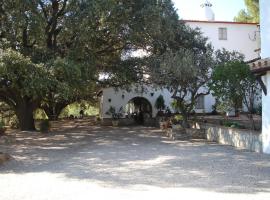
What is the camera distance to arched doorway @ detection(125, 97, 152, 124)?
35281mm

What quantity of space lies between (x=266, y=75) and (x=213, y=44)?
77.9ft

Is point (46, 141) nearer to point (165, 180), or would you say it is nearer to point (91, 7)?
point (91, 7)

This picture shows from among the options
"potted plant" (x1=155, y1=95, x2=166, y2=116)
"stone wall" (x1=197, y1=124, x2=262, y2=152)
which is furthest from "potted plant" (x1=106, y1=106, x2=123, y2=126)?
"stone wall" (x1=197, y1=124, x2=262, y2=152)

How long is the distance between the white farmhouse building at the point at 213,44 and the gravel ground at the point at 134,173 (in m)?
18.7

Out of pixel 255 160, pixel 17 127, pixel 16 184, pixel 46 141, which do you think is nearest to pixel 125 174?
pixel 16 184

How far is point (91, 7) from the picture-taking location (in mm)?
19688

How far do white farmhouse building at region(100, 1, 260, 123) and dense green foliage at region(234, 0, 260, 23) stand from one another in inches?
103

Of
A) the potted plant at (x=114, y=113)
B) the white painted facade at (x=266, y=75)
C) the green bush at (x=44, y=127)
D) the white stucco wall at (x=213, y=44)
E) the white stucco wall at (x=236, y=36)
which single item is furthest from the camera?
the white stucco wall at (x=236, y=36)

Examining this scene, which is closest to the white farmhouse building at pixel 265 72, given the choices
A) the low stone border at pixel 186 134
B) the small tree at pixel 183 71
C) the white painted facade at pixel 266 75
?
the white painted facade at pixel 266 75

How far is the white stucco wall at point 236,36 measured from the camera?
3784 cm

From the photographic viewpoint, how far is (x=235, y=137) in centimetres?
1739

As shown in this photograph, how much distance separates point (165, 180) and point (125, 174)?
136 centimetres

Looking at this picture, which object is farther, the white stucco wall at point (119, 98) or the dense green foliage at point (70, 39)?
the white stucco wall at point (119, 98)

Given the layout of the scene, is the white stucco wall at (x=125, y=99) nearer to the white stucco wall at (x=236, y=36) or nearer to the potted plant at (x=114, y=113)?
the potted plant at (x=114, y=113)
